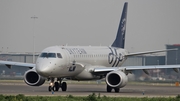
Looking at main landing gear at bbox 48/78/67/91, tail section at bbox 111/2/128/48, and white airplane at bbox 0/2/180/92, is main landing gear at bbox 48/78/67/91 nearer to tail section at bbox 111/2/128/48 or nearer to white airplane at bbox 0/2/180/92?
white airplane at bbox 0/2/180/92

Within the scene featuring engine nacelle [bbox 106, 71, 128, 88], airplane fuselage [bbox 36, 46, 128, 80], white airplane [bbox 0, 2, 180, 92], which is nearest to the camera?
airplane fuselage [bbox 36, 46, 128, 80]

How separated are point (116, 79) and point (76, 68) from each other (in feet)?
13.2

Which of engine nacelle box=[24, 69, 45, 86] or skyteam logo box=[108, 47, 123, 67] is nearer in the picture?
engine nacelle box=[24, 69, 45, 86]

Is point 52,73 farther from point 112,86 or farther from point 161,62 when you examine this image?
point 161,62

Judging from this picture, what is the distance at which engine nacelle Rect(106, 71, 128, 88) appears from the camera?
2184 inches

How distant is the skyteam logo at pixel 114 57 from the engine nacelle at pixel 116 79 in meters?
8.71

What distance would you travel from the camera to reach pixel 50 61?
174 ft

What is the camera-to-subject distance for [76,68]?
5678cm

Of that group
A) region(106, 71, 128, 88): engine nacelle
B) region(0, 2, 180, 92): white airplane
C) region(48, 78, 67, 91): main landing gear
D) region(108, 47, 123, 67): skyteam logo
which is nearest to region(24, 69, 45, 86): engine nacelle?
region(0, 2, 180, 92): white airplane

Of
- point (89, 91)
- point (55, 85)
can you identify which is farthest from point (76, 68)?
point (89, 91)

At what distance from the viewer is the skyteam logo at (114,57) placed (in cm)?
6569

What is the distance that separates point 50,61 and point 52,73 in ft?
3.67

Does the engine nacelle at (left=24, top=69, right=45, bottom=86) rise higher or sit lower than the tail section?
lower

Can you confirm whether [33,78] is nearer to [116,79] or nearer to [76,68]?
[76,68]
